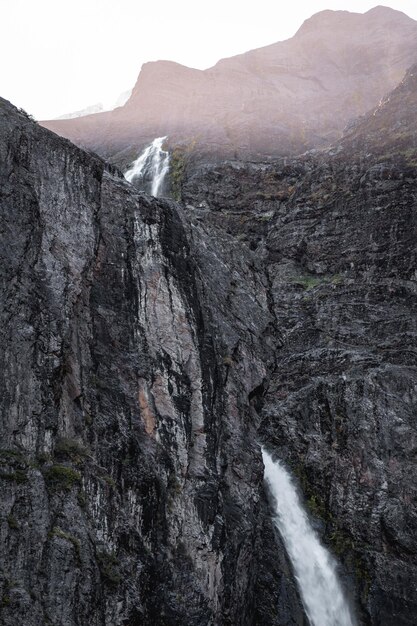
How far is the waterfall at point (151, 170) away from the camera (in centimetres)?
4584

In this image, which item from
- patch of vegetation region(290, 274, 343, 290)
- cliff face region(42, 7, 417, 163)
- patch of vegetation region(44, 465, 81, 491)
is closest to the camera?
patch of vegetation region(44, 465, 81, 491)

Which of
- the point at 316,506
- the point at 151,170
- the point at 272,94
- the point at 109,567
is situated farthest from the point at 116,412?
the point at 272,94

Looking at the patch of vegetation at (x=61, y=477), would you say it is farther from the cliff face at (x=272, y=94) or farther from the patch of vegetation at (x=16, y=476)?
the cliff face at (x=272, y=94)

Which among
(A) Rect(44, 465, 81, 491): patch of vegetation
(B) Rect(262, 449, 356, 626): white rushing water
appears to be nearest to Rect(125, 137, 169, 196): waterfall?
(B) Rect(262, 449, 356, 626): white rushing water

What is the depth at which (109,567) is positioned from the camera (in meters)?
14.1

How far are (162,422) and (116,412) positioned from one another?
1.42 meters

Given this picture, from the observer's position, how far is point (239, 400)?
19844mm

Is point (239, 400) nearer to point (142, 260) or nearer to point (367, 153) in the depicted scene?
point (142, 260)

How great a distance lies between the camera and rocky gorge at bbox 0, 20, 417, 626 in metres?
13.6

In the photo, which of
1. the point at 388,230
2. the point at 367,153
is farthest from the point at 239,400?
the point at 367,153

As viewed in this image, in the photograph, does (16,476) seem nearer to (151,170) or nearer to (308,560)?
(308,560)

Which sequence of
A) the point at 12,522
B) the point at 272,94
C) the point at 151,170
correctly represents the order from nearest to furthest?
the point at 12,522 < the point at 151,170 < the point at 272,94

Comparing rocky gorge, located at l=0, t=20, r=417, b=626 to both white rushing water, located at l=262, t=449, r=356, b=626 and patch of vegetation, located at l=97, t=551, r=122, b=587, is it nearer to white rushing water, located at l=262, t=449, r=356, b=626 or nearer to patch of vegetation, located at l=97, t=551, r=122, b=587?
patch of vegetation, located at l=97, t=551, r=122, b=587

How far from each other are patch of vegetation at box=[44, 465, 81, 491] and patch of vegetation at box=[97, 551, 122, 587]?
1772mm
